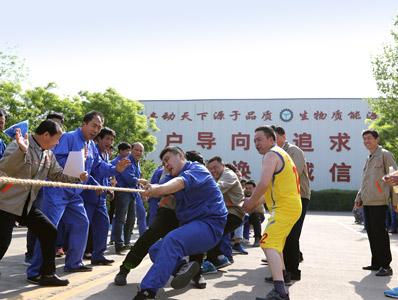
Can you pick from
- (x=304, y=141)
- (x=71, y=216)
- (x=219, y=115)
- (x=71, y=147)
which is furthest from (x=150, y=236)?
(x=304, y=141)

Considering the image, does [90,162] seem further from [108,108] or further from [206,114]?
[206,114]

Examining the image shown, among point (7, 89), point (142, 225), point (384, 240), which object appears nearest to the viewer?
point (384, 240)

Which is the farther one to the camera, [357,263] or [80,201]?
[357,263]

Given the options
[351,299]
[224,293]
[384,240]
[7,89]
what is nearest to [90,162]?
[224,293]

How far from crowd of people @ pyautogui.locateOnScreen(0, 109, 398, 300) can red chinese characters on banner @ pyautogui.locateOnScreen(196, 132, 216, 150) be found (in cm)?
2450

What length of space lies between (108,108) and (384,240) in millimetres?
16212

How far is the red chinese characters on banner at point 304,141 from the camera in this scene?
30766 mm

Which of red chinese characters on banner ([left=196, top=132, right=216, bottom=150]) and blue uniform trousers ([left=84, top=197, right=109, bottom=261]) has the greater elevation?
red chinese characters on banner ([left=196, top=132, right=216, bottom=150])

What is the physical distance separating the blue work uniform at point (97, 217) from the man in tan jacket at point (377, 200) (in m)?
3.60

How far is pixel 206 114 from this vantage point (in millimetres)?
31625

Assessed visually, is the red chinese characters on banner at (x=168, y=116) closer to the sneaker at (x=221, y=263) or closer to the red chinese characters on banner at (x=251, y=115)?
the red chinese characters on banner at (x=251, y=115)

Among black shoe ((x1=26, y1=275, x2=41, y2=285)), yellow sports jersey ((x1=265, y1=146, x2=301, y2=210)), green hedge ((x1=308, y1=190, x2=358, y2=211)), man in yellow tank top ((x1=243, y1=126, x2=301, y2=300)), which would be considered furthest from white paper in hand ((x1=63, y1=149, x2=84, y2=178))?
green hedge ((x1=308, y1=190, x2=358, y2=211))

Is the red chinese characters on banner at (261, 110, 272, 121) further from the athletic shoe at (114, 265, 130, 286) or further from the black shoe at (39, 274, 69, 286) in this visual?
the black shoe at (39, 274, 69, 286)

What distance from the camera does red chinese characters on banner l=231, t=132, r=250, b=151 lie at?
31.0 metres
